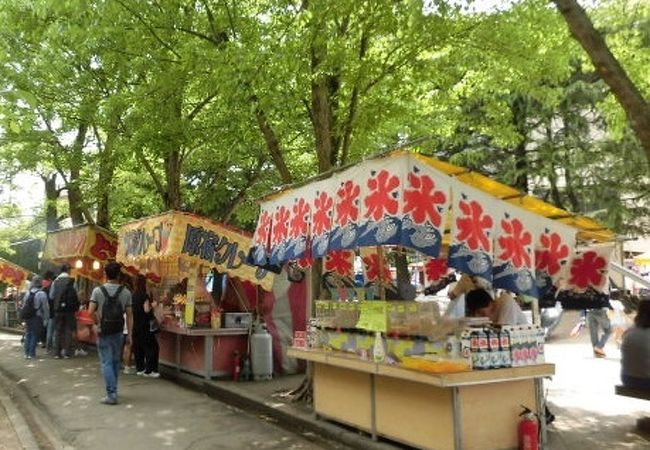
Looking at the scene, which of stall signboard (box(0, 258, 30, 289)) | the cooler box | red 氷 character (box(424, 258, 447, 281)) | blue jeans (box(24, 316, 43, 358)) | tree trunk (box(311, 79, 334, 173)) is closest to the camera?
tree trunk (box(311, 79, 334, 173))

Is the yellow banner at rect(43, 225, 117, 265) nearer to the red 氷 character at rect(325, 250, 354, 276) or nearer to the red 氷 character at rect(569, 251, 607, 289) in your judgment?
the red 氷 character at rect(325, 250, 354, 276)

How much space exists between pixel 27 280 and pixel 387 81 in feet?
64.0

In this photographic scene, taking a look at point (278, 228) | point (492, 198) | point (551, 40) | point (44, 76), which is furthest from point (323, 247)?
point (44, 76)

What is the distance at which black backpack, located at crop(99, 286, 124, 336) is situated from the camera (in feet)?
31.2

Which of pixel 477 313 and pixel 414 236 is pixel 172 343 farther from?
pixel 414 236

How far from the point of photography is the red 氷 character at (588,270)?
848cm

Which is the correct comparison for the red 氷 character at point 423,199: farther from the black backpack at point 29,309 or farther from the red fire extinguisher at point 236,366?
the black backpack at point 29,309

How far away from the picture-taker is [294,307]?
517 inches

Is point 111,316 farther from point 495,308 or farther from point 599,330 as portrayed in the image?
point 599,330

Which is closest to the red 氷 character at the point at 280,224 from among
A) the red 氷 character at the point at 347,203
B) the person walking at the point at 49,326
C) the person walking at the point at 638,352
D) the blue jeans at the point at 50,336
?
the red 氷 character at the point at 347,203

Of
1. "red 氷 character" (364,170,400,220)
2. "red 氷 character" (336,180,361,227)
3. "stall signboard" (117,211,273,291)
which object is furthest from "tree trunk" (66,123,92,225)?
"red 氷 character" (364,170,400,220)

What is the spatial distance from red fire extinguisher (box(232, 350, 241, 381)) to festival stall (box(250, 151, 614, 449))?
14.1ft

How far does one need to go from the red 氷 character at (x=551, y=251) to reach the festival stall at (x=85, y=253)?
12131 mm

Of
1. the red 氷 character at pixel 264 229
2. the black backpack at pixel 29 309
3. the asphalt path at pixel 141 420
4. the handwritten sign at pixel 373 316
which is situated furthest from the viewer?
the black backpack at pixel 29 309
